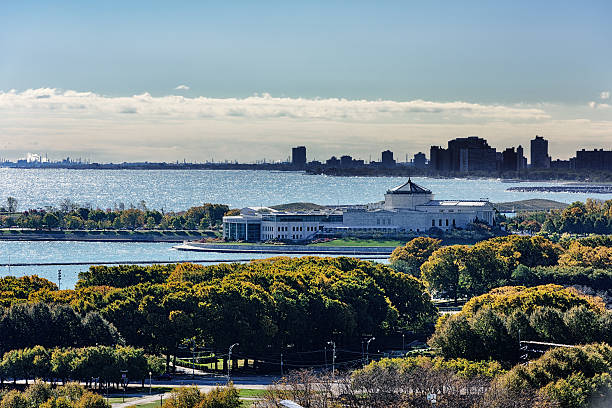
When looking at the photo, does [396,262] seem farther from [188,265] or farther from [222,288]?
[222,288]

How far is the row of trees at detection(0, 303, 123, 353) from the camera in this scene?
5325cm

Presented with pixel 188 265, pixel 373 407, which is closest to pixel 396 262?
pixel 188 265

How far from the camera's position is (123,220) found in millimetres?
154375

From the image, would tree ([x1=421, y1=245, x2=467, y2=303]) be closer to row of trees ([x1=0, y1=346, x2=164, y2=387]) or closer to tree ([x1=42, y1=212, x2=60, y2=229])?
row of trees ([x1=0, y1=346, x2=164, y2=387])

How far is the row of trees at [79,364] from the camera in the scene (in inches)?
1909

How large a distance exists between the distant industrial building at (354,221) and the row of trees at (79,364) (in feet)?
275

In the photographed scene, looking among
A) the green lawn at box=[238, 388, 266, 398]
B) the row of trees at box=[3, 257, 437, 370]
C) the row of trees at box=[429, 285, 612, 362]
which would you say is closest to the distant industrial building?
the row of trees at box=[3, 257, 437, 370]

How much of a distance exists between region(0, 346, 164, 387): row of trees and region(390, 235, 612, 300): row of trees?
36371mm

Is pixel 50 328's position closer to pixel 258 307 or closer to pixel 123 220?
pixel 258 307

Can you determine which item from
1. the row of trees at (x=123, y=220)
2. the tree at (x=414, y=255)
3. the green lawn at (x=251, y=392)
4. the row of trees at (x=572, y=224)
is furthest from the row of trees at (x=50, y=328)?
the row of trees at (x=572, y=224)

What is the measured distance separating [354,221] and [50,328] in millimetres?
85003

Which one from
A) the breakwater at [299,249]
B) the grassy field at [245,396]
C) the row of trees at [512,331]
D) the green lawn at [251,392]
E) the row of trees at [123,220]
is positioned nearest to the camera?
the grassy field at [245,396]

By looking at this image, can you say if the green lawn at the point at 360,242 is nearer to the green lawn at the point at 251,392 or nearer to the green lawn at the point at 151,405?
the green lawn at the point at 251,392

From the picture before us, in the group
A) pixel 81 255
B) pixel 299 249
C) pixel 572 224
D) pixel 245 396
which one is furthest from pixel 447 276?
pixel 572 224
